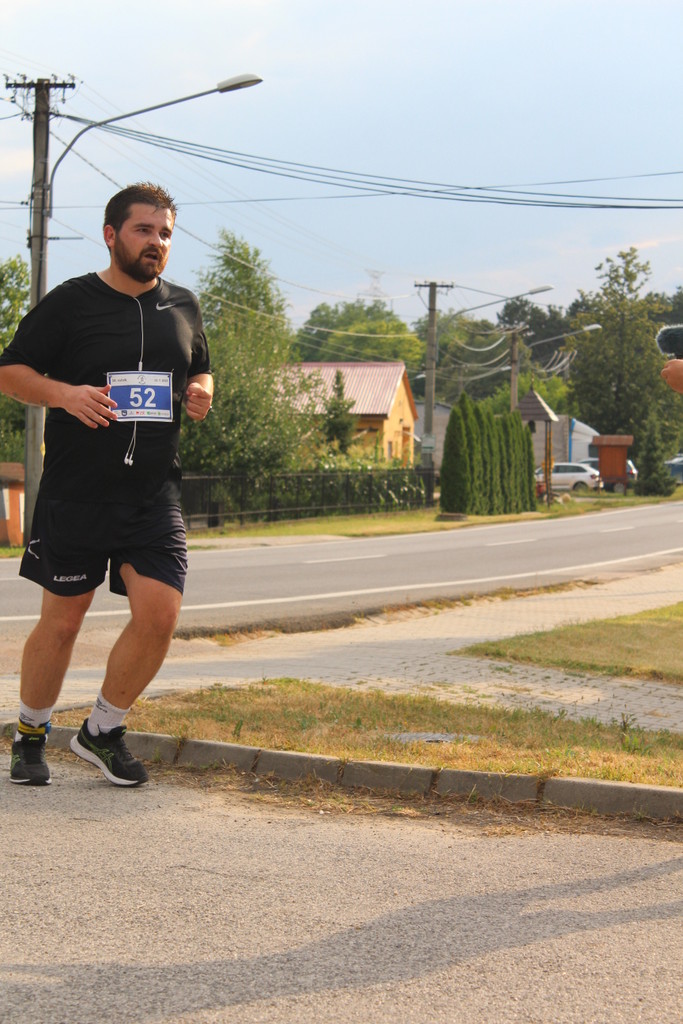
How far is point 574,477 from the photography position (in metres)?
64.9

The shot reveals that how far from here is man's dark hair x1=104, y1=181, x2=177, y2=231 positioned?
15.9 ft

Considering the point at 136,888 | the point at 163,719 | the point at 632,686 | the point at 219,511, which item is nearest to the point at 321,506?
the point at 219,511

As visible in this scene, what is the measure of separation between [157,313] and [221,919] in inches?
91.4

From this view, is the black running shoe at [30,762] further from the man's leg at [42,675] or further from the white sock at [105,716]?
the white sock at [105,716]

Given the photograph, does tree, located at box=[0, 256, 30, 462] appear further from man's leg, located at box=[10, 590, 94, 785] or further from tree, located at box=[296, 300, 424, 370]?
tree, located at box=[296, 300, 424, 370]

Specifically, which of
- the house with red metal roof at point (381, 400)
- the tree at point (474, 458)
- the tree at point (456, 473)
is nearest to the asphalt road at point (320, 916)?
the tree at point (456, 473)

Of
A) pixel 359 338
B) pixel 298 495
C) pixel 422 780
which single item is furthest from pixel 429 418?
pixel 359 338

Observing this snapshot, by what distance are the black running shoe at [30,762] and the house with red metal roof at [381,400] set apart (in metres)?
59.8

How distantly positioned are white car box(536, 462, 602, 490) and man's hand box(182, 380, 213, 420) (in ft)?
197

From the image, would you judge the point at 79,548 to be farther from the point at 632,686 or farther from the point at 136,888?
the point at 632,686

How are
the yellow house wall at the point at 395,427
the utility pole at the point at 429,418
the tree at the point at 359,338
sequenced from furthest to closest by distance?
the tree at the point at 359,338 < the yellow house wall at the point at 395,427 < the utility pole at the point at 429,418

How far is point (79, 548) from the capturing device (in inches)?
190

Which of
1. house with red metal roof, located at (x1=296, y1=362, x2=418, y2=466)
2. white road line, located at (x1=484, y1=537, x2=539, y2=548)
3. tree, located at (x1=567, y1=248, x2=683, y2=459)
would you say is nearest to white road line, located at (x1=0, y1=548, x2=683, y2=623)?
white road line, located at (x1=484, y1=537, x2=539, y2=548)

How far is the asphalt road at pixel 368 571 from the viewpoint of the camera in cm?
1278
